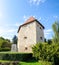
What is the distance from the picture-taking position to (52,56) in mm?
19234

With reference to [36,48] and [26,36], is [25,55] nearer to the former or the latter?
A: [36,48]

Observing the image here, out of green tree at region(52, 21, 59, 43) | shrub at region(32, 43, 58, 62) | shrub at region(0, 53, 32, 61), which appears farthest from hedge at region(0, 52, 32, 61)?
green tree at region(52, 21, 59, 43)

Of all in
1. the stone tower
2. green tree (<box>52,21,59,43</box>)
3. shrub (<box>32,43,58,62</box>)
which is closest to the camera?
shrub (<box>32,43,58,62</box>)

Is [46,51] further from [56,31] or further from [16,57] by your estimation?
[56,31]

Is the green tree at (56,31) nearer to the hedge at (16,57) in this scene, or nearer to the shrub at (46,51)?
the hedge at (16,57)

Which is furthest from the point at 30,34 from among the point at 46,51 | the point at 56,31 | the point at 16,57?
the point at 46,51

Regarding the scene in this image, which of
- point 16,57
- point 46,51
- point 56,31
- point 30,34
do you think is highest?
Result: point 56,31

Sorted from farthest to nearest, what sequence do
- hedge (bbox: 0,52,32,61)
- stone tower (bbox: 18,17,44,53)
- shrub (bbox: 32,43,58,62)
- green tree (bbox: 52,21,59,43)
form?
green tree (bbox: 52,21,59,43) → stone tower (bbox: 18,17,44,53) → hedge (bbox: 0,52,32,61) → shrub (bbox: 32,43,58,62)

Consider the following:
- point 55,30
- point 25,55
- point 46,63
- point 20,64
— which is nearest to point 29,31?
point 55,30

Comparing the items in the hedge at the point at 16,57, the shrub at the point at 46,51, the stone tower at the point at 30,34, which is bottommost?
the hedge at the point at 16,57

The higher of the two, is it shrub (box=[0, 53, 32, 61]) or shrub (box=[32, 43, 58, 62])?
shrub (box=[32, 43, 58, 62])

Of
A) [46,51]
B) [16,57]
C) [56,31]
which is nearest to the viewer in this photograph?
[46,51]

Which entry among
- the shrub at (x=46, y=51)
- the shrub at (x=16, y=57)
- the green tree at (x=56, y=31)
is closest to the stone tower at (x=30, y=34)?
the green tree at (x=56, y=31)

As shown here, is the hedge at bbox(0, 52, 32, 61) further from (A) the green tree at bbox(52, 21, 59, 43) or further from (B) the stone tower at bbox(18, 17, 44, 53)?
(A) the green tree at bbox(52, 21, 59, 43)
